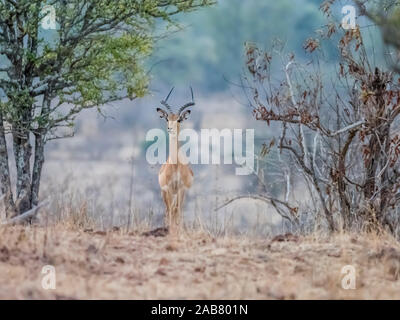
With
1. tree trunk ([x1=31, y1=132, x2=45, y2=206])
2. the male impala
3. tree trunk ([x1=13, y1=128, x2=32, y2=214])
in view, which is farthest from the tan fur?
tree trunk ([x1=13, y1=128, x2=32, y2=214])

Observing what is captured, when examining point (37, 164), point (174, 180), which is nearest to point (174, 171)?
point (174, 180)

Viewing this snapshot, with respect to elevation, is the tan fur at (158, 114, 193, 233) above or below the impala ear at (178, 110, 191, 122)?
below

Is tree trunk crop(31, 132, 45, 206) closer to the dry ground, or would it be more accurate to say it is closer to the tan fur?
the tan fur

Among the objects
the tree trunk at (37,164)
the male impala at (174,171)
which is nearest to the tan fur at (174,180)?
the male impala at (174,171)

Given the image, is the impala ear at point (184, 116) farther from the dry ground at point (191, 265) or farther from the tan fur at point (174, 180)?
the dry ground at point (191, 265)

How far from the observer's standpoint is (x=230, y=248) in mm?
8641

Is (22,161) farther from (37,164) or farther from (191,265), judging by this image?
(191,265)

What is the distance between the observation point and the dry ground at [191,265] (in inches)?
264

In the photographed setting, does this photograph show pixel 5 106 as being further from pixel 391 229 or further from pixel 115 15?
pixel 391 229

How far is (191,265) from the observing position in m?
7.73

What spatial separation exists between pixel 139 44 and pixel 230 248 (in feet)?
22.7

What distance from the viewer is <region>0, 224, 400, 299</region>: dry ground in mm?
6699

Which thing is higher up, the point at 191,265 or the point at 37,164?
the point at 37,164
